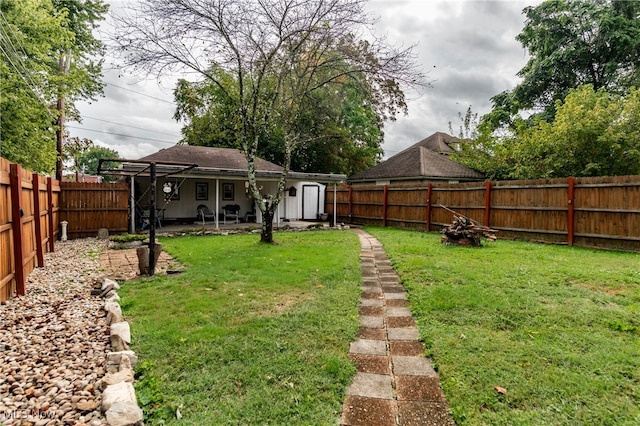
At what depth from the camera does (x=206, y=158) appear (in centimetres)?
1545

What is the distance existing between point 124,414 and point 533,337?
11.4 feet

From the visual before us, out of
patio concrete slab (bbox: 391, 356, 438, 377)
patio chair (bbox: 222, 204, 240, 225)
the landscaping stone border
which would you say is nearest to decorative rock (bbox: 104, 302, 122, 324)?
the landscaping stone border

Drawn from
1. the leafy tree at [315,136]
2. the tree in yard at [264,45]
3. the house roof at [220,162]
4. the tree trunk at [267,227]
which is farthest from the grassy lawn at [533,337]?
the leafy tree at [315,136]

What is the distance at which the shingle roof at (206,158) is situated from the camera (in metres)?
14.4

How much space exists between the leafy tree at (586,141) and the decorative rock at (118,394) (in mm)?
13921

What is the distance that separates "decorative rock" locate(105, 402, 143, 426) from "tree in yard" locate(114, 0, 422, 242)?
24.1ft

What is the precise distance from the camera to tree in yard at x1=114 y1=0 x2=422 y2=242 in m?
8.10

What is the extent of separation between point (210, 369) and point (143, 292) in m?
2.80

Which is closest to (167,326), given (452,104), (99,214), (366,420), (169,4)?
(366,420)

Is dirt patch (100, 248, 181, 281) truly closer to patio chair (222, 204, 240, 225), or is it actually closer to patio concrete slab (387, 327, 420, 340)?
patio concrete slab (387, 327, 420, 340)

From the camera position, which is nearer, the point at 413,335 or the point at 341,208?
the point at 413,335

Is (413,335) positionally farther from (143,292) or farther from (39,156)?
(39,156)

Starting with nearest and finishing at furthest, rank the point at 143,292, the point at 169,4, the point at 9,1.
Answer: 1. the point at 143,292
2. the point at 169,4
3. the point at 9,1

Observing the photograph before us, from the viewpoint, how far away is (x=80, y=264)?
6.89 m
